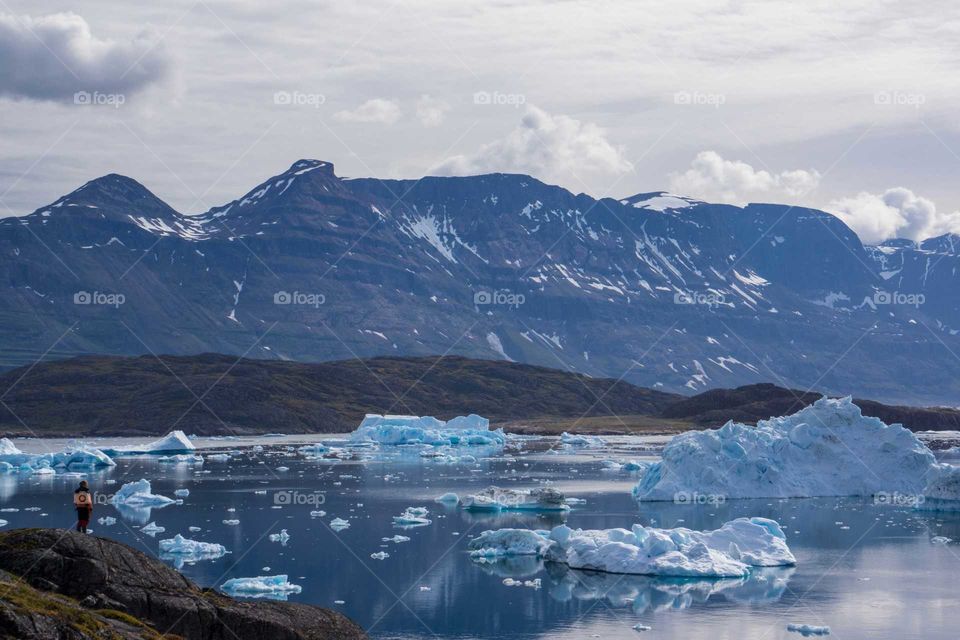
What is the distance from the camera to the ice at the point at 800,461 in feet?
217

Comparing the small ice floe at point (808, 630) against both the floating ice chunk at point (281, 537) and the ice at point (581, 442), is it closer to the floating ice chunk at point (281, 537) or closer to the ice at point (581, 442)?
the floating ice chunk at point (281, 537)

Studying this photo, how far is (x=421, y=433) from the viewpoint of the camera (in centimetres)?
13288

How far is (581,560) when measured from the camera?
141ft

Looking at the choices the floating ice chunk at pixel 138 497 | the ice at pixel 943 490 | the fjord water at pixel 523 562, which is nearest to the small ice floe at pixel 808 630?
the fjord water at pixel 523 562

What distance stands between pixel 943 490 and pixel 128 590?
5213cm

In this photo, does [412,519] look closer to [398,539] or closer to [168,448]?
[398,539]

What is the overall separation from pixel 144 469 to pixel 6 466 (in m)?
10.5

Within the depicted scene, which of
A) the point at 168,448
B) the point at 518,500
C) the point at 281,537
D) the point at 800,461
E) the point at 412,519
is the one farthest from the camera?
the point at 168,448

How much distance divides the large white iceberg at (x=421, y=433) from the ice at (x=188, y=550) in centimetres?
8650

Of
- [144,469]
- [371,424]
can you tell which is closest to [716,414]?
[371,424]

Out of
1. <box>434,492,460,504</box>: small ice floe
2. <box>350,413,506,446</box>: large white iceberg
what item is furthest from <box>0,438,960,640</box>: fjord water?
<box>350,413,506,446</box>: large white iceberg

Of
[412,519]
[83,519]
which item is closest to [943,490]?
[412,519]

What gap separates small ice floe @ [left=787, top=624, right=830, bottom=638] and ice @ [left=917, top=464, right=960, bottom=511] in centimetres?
3305

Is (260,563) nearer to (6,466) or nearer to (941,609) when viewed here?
(941,609)
